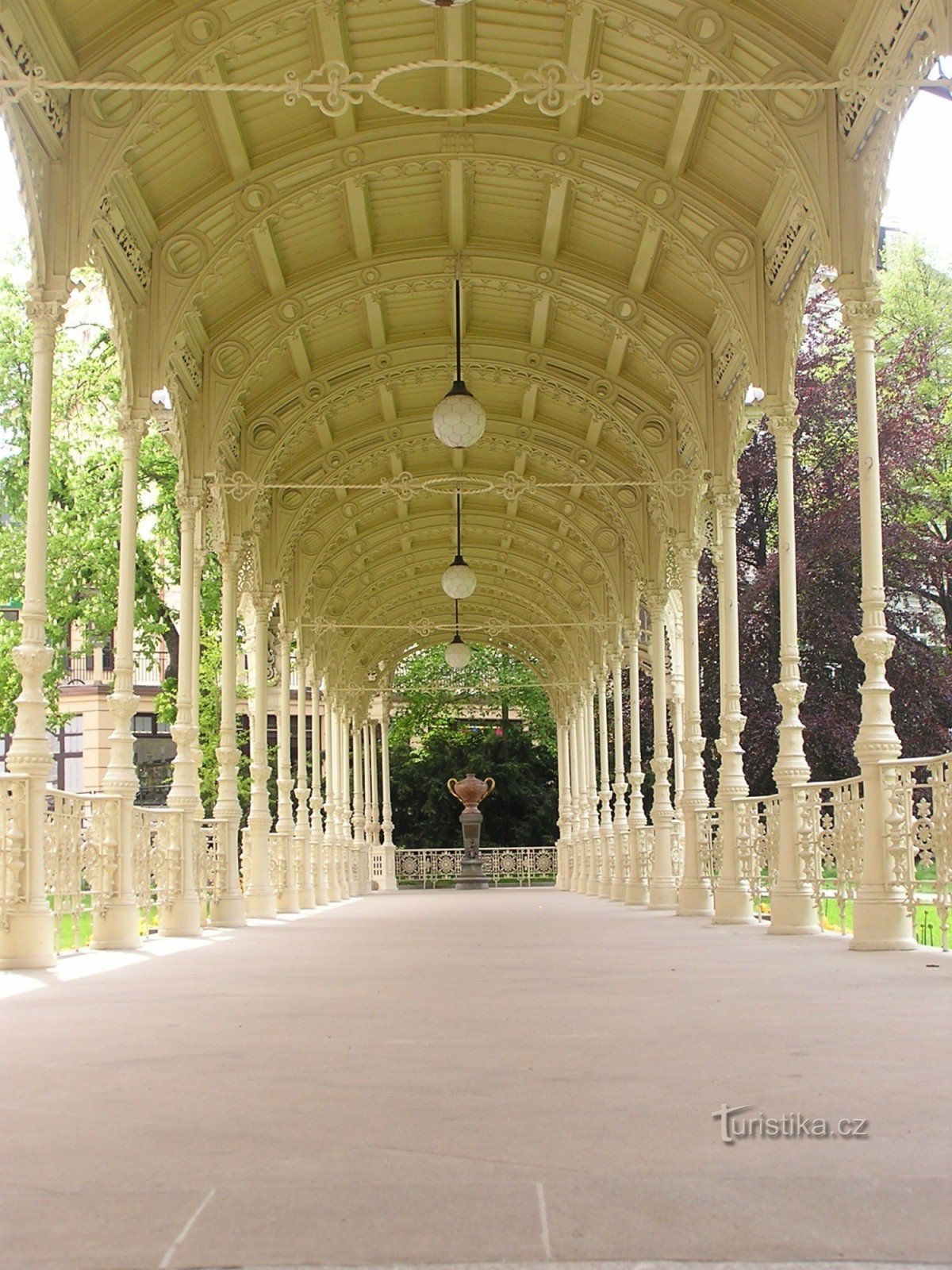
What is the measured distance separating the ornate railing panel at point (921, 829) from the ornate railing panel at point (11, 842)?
18.6 feet

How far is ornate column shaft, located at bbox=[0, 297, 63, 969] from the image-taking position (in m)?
9.35

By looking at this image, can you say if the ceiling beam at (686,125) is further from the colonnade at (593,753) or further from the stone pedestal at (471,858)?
the stone pedestal at (471,858)

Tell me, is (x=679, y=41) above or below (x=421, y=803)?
above

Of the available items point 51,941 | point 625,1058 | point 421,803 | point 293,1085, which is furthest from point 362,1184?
point 421,803

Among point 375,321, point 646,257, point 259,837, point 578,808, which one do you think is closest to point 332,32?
point 646,257

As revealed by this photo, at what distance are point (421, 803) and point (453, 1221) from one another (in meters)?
45.3

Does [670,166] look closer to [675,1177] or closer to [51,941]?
[51,941]

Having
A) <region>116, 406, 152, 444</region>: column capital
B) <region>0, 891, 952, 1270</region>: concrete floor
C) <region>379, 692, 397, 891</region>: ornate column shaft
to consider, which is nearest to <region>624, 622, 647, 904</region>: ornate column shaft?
<region>116, 406, 152, 444</region>: column capital

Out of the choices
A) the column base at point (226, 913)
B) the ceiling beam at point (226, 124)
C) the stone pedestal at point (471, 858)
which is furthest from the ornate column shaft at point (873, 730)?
the stone pedestal at point (471, 858)

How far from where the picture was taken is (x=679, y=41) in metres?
10.0

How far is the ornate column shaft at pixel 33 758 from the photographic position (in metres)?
9.35

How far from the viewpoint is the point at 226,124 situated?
11.7 metres

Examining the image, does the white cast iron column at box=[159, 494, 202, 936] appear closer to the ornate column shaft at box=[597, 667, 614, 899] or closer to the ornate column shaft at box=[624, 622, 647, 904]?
the ornate column shaft at box=[624, 622, 647, 904]

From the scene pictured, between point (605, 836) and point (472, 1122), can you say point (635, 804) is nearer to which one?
point (605, 836)
